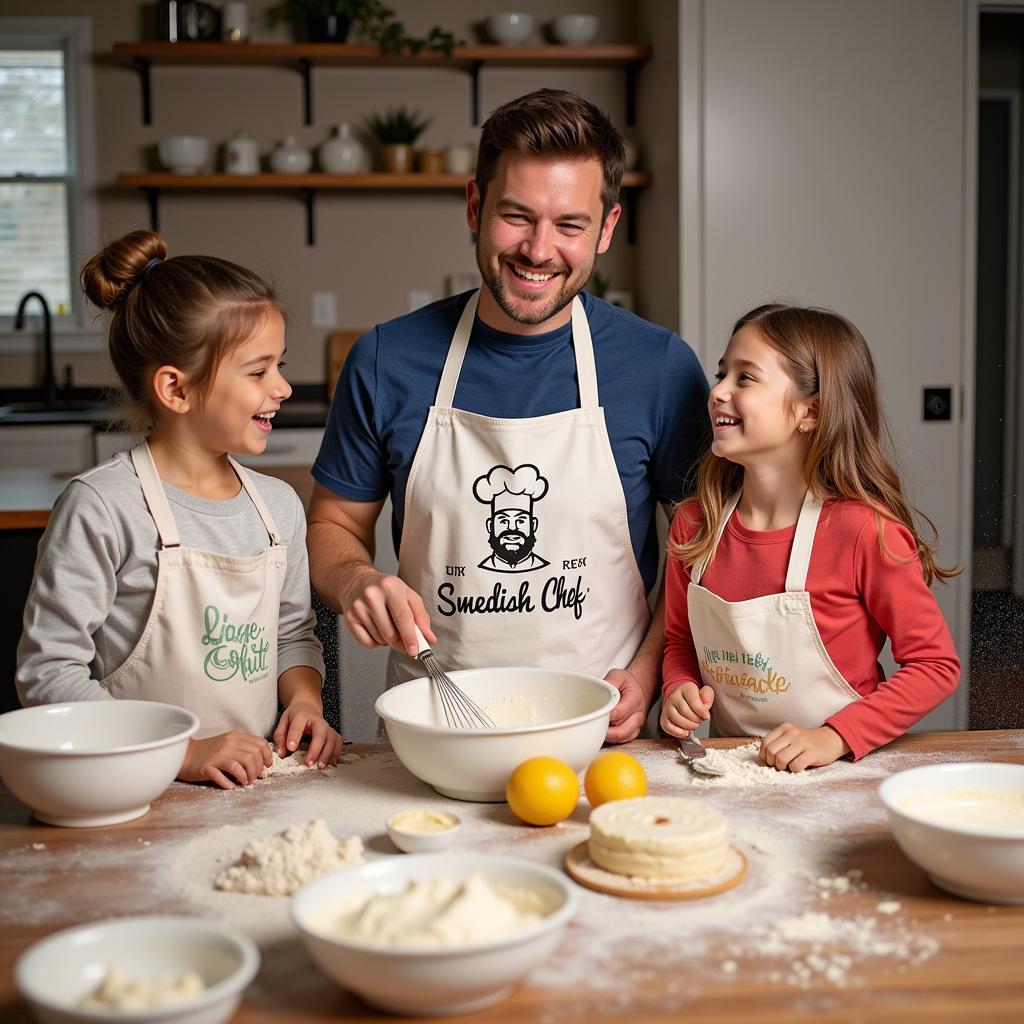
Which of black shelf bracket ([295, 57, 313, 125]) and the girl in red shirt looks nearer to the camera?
the girl in red shirt

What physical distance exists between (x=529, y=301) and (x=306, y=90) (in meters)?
2.92

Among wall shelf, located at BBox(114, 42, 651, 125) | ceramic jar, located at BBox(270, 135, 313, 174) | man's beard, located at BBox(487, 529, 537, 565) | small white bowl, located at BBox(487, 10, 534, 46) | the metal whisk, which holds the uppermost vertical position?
small white bowl, located at BBox(487, 10, 534, 46)

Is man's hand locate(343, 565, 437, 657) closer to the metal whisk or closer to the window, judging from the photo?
the metal whisk

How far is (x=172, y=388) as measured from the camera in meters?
1.48

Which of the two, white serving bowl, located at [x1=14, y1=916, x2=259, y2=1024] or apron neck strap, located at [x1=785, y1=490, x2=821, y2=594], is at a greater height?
apron neck strap, located at [x1=785, y1=490, x2=821, y2=594]

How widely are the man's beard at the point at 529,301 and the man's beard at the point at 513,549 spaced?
0.29 meters

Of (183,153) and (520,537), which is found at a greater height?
(183,153)

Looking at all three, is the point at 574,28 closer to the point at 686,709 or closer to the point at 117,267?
the point at 117,267

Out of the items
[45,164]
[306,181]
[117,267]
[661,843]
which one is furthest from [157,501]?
[45,164]

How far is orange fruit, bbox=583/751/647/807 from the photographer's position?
1097mm

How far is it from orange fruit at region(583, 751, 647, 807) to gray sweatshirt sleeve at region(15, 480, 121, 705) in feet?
1.70

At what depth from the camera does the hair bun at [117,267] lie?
1493 mm

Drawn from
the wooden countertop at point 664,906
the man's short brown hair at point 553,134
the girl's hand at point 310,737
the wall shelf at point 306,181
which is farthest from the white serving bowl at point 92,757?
the wall shelf at point 306,181

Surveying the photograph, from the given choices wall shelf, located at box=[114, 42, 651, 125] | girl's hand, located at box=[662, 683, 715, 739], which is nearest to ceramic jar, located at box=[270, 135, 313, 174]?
wall shelf, located at box=[114, 42, 651, 125]
